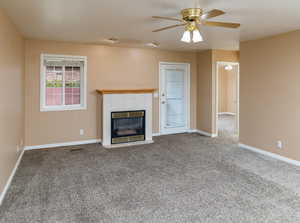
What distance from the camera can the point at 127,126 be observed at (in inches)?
225

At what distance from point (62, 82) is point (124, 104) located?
5.14 ft

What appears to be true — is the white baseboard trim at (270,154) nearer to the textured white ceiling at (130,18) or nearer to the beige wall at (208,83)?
the beige wall at (208,83)

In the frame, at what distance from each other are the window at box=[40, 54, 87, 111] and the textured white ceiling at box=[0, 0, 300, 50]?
613 millimetres

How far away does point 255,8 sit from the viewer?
9.47 feet

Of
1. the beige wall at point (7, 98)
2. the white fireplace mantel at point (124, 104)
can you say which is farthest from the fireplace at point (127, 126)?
the beige wall at point (7, 98)

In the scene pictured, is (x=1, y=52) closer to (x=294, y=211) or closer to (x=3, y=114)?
(x=3, y=114)

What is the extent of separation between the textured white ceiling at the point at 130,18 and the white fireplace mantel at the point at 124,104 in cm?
136

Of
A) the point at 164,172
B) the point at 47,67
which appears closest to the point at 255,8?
the point at 164,172

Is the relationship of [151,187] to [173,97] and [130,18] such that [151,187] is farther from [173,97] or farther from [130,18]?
[173,97]

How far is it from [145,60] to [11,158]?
3.96m

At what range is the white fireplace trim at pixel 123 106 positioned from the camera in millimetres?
5383

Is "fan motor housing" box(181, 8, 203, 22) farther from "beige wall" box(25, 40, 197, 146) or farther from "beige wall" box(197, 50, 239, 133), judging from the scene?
"beige wall" box(197, 50, 239, 133)

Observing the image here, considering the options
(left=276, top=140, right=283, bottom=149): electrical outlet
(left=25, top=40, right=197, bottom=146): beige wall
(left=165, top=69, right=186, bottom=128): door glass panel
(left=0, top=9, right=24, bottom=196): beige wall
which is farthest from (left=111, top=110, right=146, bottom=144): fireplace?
(left=276, top=140, right=283, bottom=149): electrical outlet

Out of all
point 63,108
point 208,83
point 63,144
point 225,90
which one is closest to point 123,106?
point 63,108
